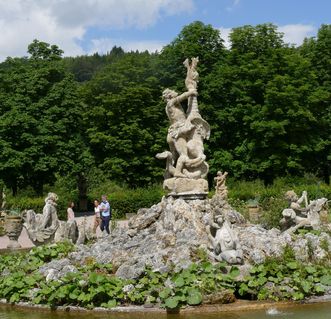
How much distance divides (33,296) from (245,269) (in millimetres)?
4441

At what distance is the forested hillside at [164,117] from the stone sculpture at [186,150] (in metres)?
19.4

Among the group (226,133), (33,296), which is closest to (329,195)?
(226,133)

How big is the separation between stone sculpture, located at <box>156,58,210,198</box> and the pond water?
579 cm

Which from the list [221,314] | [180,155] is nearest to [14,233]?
[180,155]

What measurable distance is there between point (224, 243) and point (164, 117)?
27.9m

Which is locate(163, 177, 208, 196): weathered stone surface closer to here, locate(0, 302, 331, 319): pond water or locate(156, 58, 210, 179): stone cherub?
locate(156, 58, 210, 179): stone cherub

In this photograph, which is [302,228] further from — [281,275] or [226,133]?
[226,133]

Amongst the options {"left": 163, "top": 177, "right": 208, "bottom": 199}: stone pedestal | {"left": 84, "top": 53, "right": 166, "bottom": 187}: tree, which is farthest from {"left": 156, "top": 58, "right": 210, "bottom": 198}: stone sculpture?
{"left": 84, "top": 53, "right": 166, "bottom": 187}: tree

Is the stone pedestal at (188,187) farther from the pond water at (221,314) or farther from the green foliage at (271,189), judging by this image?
the green foliage at (271,189)

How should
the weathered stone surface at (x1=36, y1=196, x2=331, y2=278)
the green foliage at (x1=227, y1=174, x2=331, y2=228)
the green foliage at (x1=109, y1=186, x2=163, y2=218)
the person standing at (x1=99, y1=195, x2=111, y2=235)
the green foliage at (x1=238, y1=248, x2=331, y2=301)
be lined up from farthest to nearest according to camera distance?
the green foliage at (x1=109, y1=186, x2=163, y2=218) → the green foliage at (x1=227, y1=174, x2=331, y2=228) → the person standing at (x1=99, y1=195, x2=111, y2=235) → the weathered stone surface at (x1=36, y1=196, x2=331, y2=278) → the green foliage at (x1=238, y1=248, x2=331, y2=301)

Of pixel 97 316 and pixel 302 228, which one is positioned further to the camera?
A: pixel 302 228

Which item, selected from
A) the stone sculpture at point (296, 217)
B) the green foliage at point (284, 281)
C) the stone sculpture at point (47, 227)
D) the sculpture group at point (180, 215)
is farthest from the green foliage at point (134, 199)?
the green foliage at point (284, 281)

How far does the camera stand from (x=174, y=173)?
1723 cm

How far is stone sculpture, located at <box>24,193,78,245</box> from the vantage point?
677 inches
